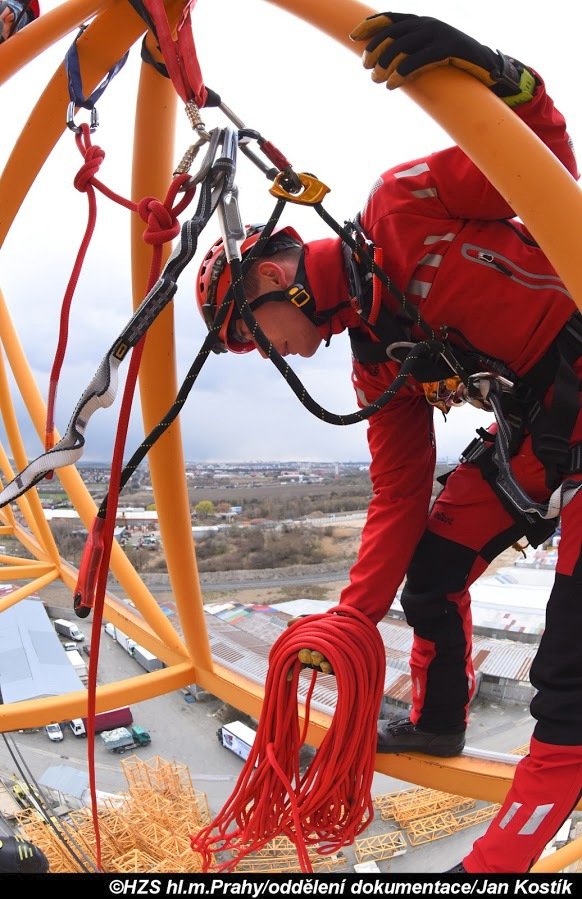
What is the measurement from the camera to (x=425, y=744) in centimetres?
207

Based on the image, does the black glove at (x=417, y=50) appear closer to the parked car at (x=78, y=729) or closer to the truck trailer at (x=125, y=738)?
the truck trailer at (x=125, y=738)

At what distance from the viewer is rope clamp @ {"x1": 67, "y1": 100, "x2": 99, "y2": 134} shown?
1599 millimetres

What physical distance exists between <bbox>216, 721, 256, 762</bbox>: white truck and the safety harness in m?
2.51

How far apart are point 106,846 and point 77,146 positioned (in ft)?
12.9

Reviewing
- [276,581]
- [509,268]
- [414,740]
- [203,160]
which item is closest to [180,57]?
[203,160]

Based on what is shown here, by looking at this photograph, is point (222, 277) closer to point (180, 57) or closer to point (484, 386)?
point (180, 57)

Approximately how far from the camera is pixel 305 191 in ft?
4.80

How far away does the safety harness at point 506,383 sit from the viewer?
1571 mm

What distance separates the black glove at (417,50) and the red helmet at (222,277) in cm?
62

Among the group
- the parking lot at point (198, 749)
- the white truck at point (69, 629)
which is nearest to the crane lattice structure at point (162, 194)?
the parking lot at point (198, 749)

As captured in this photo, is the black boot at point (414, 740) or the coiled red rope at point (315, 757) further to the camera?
the black boot at point (414, 740)

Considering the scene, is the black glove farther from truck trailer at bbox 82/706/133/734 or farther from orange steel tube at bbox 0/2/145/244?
truck trailer at bbox 82/706/133/734

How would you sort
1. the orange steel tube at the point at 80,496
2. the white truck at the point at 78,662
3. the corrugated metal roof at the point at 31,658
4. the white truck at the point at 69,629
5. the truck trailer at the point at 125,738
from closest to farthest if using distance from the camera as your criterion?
1. the orange steel tube at the point at 80,496
2. the corrugated metal roof at the point at 31,658
3. the truck trailer at the point at 125,738
4. the white truck at the point at 78,662
5. the white truck at the point at 69,629

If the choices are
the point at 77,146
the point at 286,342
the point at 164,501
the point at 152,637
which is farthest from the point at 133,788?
the point at 77,146
